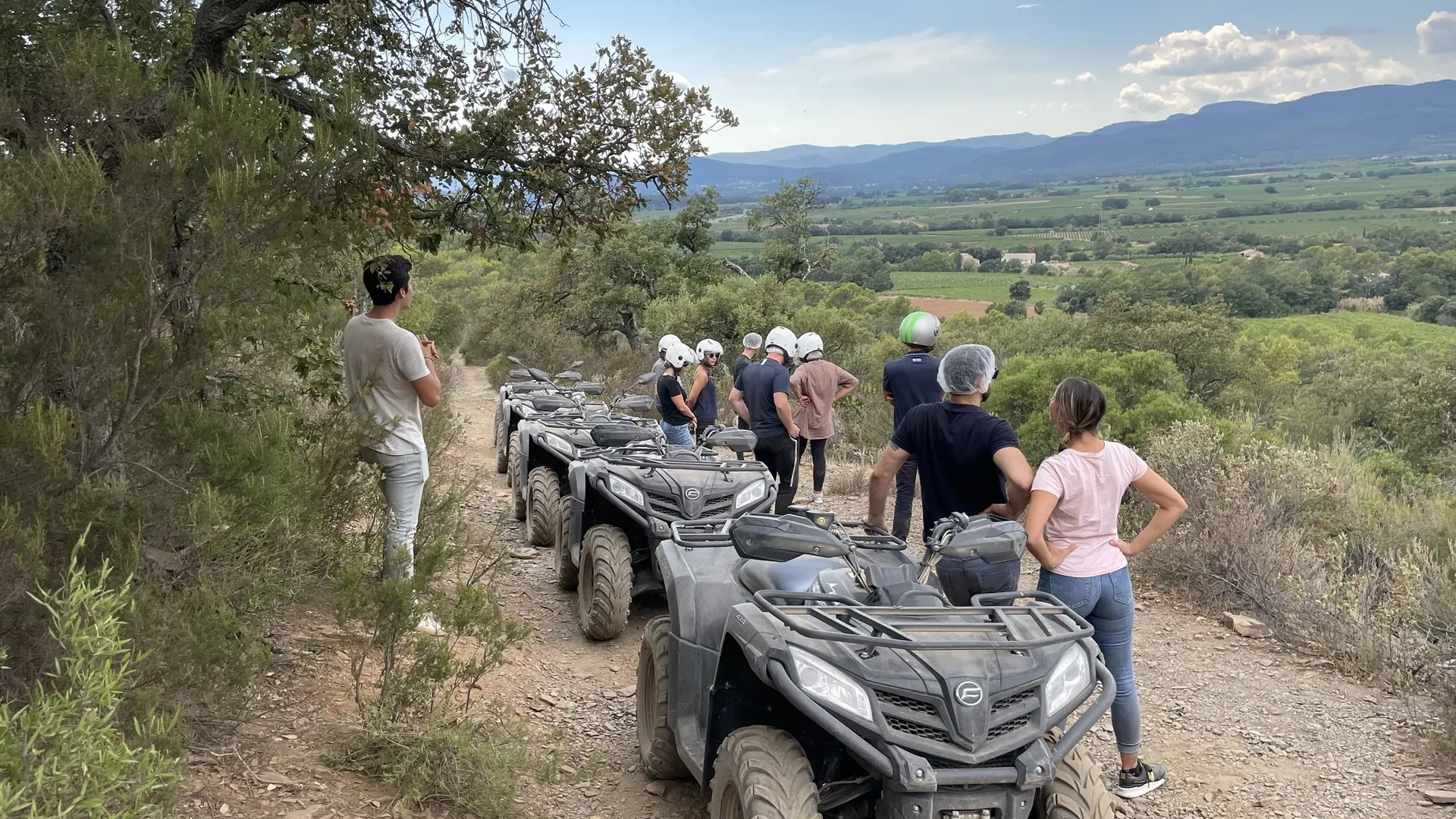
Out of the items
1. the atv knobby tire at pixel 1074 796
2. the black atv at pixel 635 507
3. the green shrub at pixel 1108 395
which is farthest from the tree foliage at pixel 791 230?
the atv knobby tire at pixel 1074 796

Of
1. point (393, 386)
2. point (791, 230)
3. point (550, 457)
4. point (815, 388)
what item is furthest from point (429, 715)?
point (791, 230)

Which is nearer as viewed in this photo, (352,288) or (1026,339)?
(352,288)

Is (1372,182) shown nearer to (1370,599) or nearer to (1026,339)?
(1026,339)

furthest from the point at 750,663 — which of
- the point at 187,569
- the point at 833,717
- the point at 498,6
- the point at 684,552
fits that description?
the point at 498,6

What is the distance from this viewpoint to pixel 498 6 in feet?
16.6

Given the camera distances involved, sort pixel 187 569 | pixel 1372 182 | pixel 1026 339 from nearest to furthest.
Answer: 1. pixel 187 569
2. pixel 1026 339
3. pixel 1372 182

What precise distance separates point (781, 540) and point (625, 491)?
9.76 ft

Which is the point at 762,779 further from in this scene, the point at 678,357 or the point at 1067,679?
the point at 678,357

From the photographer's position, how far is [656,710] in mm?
4145

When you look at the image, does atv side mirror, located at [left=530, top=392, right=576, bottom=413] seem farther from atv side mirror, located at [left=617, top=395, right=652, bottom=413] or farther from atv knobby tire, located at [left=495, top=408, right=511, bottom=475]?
atv knobby tire, located at [left=495, top=408, right=511, bottom=475]

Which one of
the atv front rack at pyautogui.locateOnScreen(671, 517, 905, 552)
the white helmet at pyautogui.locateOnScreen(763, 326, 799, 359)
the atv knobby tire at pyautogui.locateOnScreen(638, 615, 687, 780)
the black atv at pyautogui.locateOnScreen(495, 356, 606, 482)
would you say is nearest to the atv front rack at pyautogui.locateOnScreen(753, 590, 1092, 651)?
the atv front rack at pyautogui.locateOnScreen(671, 517, 905, 552)

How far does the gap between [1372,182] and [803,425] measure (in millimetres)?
230463

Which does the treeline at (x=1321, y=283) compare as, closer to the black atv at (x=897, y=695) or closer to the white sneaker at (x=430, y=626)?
the white sneaker at (x=430, y=626)

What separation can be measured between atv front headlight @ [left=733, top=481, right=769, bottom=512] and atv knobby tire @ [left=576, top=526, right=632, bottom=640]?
2.38 ft
